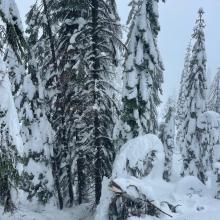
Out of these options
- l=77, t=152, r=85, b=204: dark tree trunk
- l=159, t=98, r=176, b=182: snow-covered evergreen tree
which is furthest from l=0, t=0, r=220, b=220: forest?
l=159, t=98, r=176, b=182: snow-covered evergreen tree

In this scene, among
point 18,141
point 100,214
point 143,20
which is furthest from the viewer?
point 143,20

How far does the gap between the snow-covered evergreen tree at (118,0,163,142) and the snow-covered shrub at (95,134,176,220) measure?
586cm

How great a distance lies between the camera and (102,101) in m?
19.1

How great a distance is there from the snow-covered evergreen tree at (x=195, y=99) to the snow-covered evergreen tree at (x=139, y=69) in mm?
10470

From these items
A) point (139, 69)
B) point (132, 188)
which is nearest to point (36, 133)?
point (139, 69)

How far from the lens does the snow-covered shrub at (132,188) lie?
35.1ft

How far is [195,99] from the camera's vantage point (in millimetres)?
29891

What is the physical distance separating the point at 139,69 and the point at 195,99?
11747 mm

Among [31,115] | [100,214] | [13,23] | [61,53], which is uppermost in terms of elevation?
[61,53]

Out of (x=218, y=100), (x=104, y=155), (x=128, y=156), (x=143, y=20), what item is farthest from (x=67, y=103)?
(x=218, y=100)

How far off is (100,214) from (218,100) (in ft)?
112

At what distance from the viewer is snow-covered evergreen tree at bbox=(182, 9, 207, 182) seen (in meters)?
29.1

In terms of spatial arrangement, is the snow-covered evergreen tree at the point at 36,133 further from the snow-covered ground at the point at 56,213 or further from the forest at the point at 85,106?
the snow-covered ground at the point at 56,213

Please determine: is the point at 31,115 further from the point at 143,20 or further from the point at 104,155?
the point at 143,20
